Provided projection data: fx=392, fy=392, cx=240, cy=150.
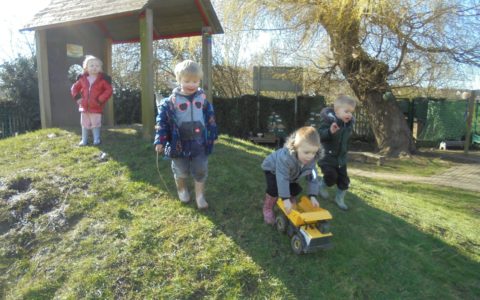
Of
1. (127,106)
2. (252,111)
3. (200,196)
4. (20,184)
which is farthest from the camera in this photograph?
(252,111)

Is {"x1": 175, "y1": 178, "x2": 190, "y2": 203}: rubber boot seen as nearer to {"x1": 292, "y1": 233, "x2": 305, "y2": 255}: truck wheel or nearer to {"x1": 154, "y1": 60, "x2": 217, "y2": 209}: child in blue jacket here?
{"x1": 154, "y1": 60, "x2": 217, "y2": 209}: child in blue jacket

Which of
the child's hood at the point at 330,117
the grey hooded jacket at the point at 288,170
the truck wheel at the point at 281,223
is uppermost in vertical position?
the child's hood at the point at 330,117

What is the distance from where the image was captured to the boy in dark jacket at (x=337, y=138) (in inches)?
168

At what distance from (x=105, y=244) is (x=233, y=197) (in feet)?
4.74

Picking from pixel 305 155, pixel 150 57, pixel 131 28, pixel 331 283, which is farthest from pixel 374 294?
pixel 131 28

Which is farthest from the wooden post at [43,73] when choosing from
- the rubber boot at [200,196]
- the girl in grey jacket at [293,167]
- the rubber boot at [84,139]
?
the girl in grey jacket at [293,167]

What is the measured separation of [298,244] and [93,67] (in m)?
4.55

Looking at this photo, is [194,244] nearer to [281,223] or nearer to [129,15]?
[281,223]

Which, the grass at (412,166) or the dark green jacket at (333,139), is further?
the grass at (412,166)

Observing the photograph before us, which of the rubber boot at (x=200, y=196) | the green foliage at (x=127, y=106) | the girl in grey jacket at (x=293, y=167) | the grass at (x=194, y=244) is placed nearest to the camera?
the grass at (x=194, y=244)

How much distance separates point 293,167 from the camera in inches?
141

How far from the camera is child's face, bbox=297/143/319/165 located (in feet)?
11.3

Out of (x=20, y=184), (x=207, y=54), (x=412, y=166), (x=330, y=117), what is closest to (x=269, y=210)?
(x=330, y=117)

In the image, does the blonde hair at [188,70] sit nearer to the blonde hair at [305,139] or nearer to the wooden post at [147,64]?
the blonde hair at [305,139]
